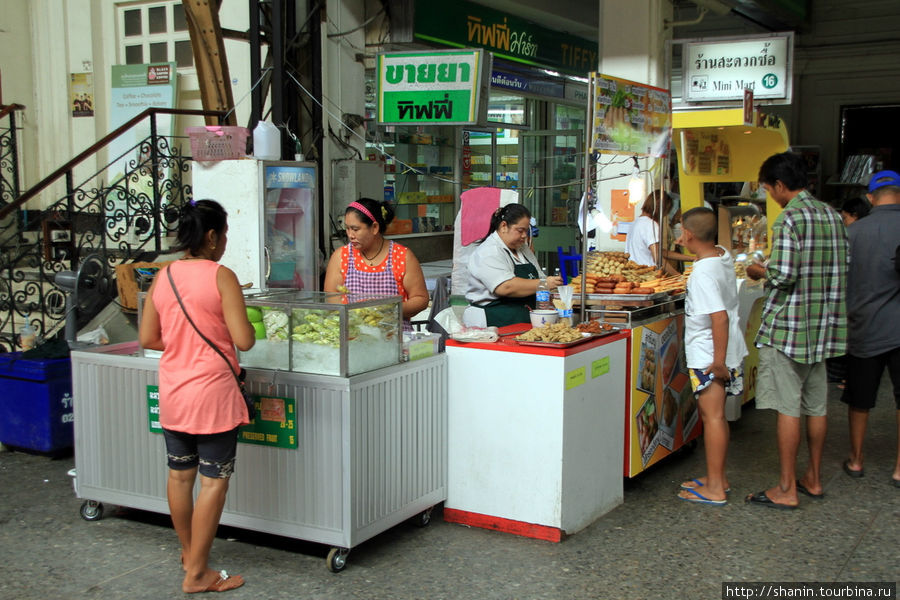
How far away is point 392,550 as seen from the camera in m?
4.25

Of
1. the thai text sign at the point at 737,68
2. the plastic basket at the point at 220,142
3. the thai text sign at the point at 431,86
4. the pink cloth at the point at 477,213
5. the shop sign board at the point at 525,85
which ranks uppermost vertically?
the shop sign board at the point at 525,85

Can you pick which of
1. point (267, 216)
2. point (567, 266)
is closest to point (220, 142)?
point (267, 216)

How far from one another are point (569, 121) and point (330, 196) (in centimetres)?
788

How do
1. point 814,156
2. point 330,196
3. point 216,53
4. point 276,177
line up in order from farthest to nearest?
point 814,156, point 330,196, point 216,53, point 276,177

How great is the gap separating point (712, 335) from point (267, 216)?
3.89 metres

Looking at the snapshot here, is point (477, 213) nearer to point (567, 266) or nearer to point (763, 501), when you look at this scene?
point (763, 501)

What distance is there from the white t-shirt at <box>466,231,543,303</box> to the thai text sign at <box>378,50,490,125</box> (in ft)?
5.18

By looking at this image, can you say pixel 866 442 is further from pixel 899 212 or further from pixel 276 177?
pixel 276 177

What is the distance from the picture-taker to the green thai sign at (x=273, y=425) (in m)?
3.99

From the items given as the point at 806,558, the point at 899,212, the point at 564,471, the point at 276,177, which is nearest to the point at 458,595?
the point at 564,471

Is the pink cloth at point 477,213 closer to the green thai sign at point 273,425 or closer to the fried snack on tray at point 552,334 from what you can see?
the fried snack on tray at point 552,334

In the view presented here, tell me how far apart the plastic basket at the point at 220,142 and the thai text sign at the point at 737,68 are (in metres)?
4.63

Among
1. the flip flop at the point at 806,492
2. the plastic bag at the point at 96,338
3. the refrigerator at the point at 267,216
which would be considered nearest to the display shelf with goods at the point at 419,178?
the refrigerator at the point at 267,216

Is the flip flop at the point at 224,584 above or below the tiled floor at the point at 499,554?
above
